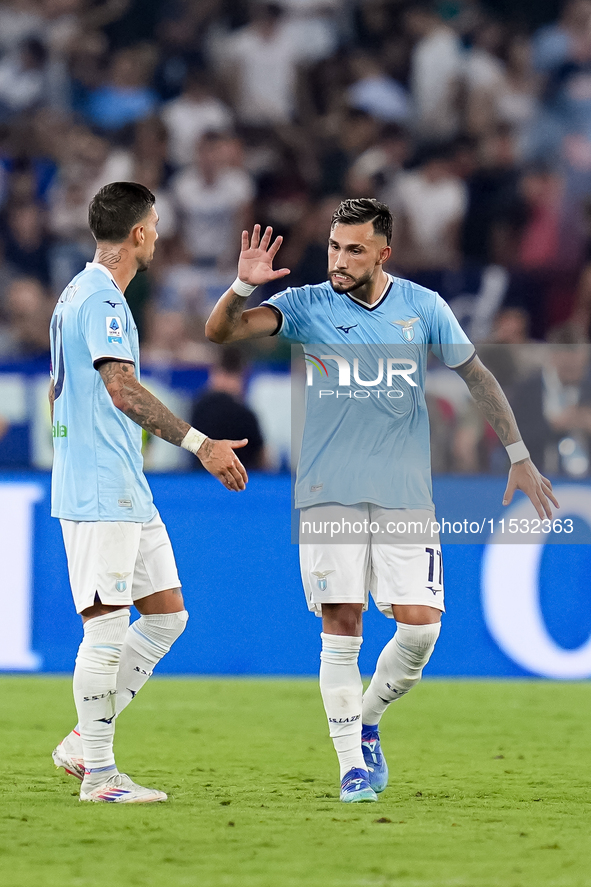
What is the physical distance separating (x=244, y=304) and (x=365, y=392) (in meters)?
0.54

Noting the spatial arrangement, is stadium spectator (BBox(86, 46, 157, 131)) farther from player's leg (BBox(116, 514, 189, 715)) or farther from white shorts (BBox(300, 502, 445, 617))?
white shorts (BBox(300, 502, 445, 617))

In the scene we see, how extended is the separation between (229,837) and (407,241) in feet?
25.9

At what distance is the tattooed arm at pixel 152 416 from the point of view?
428 cm

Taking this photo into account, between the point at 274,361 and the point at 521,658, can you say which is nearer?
the point at 521,658

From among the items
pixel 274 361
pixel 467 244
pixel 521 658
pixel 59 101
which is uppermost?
pixel 59 101

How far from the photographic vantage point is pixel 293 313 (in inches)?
191

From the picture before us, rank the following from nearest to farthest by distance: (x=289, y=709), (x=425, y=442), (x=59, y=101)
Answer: (x=425, y=442) < (x=289, y=709) < (x=59, y=101)

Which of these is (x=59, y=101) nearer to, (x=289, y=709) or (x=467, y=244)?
(x=467, y=244)

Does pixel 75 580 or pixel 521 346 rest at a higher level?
pixel 521 346

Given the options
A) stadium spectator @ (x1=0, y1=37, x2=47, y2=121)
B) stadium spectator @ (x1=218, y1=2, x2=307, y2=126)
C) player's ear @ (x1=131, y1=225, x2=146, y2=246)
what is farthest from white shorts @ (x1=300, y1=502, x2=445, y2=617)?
stadium spectator @ (x1=0, y1=37, x2=47, y2=121)

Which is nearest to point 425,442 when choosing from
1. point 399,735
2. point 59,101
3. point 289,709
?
point 399,735

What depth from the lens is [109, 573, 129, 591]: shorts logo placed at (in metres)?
4.48

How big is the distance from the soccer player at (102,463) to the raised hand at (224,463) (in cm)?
6

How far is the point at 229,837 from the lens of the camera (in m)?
3.93
